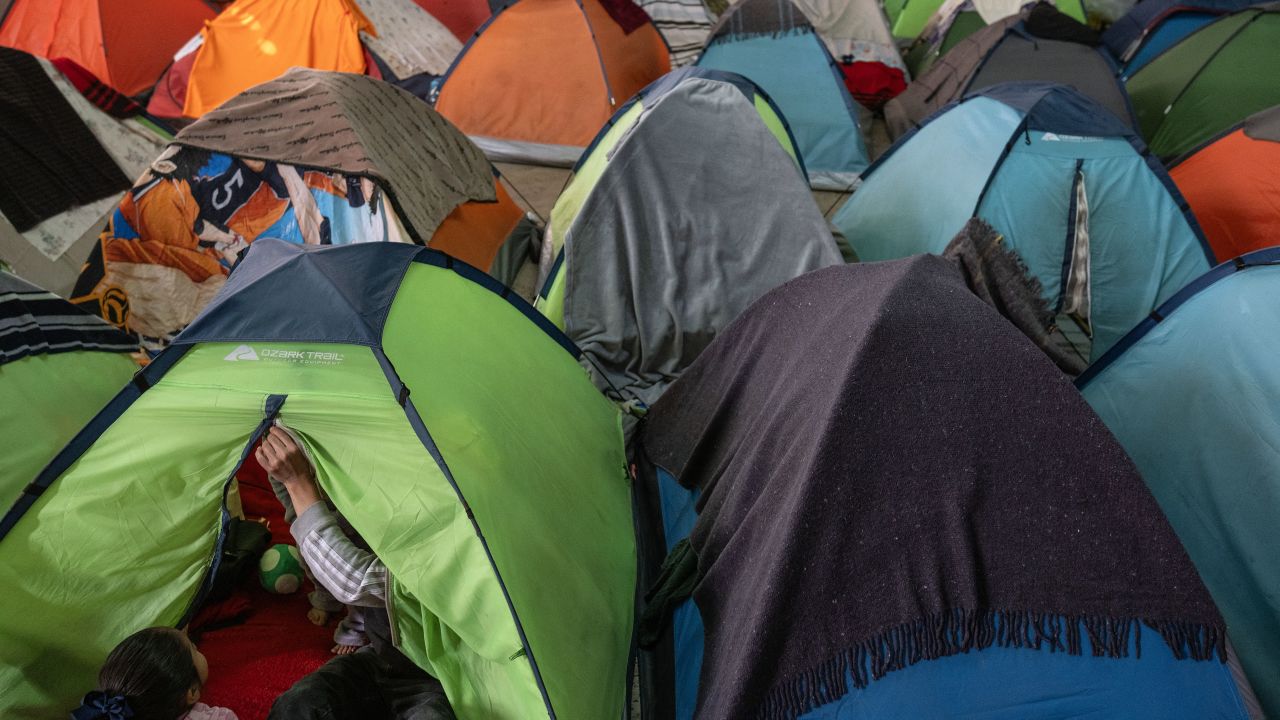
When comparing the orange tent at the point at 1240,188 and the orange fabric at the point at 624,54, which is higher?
the orange fabric at the point at 624,54

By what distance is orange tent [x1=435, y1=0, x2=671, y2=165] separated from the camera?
13.2 feet

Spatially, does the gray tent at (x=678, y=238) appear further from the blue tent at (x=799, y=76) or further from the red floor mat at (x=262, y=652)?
the blue tent at (x=799, y=76)

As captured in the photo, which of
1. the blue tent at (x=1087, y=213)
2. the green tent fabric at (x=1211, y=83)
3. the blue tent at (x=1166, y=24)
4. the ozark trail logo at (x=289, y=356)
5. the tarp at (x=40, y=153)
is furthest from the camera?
the blue tent at (x=1166, y=24)

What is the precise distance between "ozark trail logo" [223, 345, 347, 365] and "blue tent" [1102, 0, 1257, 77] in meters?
4.68

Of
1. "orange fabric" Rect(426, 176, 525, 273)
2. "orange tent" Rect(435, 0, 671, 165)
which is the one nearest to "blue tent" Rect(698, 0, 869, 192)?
"orange tent" Rect(435, 0, 671, 165)

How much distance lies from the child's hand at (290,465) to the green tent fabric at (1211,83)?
4126mm

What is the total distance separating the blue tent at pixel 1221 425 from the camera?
1797mm

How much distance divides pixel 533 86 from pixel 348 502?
2.90 metres

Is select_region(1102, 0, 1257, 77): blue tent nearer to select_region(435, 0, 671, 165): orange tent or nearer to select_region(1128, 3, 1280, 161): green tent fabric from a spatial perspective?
select_region(1128, 3, 1280, 161): green tent fabric

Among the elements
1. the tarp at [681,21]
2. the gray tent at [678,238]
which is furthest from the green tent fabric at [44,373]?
the tarp at [681,21]

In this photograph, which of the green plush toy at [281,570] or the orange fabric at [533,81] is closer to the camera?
the green plush toy at [281,570]

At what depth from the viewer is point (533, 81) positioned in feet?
13.2

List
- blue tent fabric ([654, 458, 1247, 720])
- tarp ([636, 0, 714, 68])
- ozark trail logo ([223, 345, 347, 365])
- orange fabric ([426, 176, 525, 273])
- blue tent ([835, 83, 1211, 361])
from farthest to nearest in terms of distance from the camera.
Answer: tarp ([636, 0, 714, 68]), orange fabric ([426, 176, 525, 273]), blue tent ([835, 83, 1211, 361]), ozark trail logo ([223, 345, 347, 365]), blue tent fabric ([654, 458, 1247, 720])

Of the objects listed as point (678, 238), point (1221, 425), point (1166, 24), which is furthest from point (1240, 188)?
point (678, 238)
